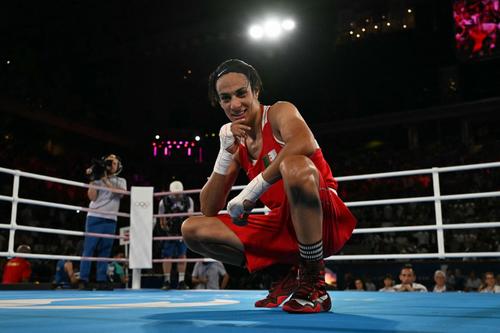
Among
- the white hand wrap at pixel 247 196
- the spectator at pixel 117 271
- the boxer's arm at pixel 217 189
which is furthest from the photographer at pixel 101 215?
the spectator at pixel 117 271

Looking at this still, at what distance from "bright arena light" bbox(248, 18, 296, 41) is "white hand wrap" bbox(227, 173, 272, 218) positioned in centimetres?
680

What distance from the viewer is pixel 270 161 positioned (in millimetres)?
1827

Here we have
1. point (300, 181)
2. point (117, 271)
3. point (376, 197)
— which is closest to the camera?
point (300, 181)

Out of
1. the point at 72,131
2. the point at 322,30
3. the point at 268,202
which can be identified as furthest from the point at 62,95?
the point at 268,202

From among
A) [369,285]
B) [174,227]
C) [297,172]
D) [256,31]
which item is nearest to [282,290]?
[297,172]

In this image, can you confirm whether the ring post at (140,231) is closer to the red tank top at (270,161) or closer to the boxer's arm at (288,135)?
the red tank top at (270,161)

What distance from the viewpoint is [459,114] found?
13.5m

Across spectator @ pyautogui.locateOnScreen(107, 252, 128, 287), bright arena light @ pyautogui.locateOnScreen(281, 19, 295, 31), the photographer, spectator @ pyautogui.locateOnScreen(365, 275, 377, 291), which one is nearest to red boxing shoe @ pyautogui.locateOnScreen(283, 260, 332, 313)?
the photographer

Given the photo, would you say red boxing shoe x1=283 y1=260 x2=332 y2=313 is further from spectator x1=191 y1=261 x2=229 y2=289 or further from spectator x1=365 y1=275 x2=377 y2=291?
spectator x1=365 y1=275 x2=377 y2=291

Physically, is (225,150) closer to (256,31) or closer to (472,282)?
(472,282)

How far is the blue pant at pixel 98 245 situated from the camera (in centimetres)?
415

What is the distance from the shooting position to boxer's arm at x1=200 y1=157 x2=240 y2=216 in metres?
1.95

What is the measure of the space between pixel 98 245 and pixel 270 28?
5009mm

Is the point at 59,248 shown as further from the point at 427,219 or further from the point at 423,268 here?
the point at 427,219
